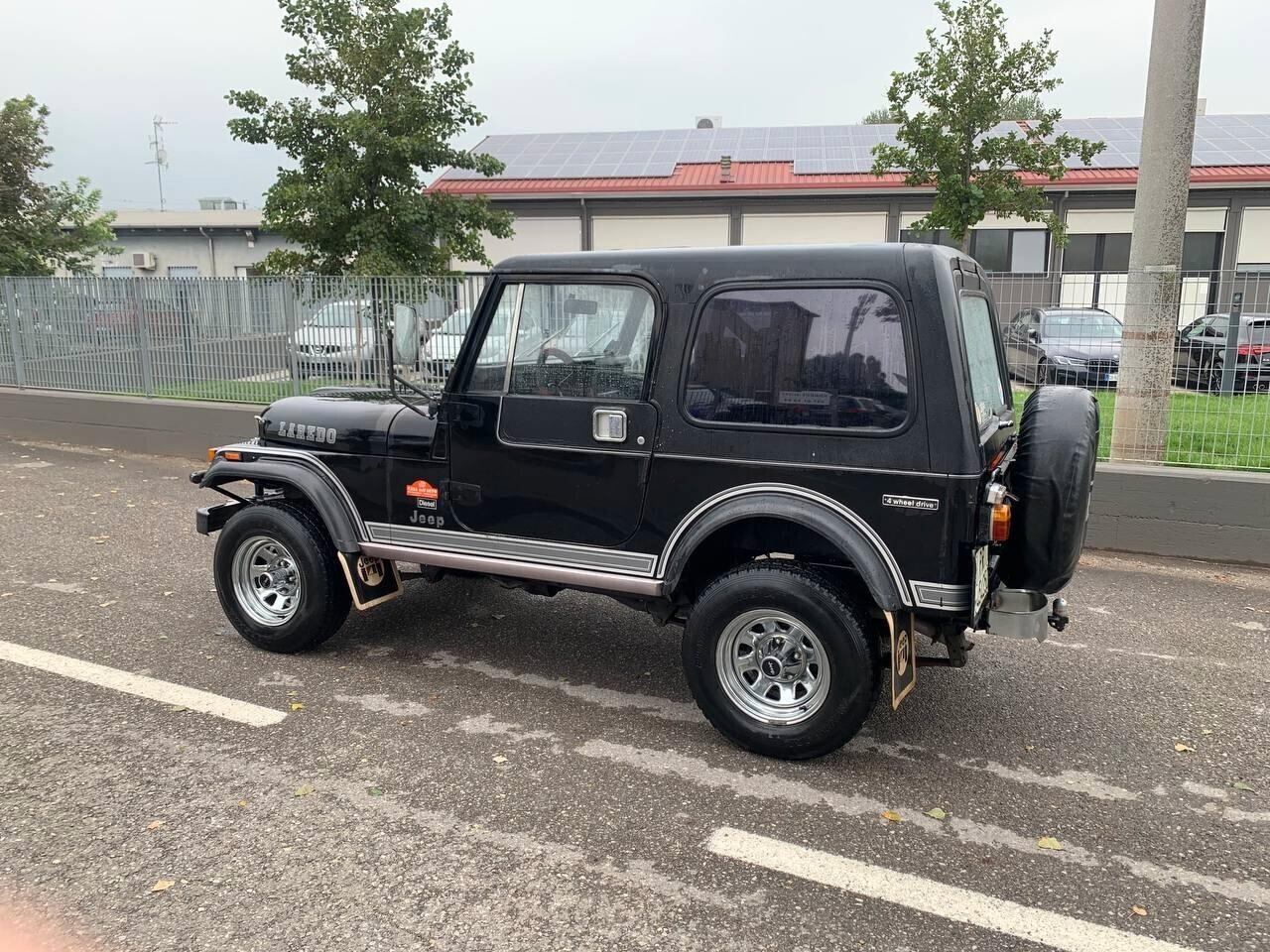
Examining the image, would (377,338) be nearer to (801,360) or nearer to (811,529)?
(801,360)

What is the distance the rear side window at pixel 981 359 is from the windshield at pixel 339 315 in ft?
23.1

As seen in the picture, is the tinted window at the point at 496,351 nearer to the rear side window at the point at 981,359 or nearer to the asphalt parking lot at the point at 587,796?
the asphalt parking lot at the point at 587,796

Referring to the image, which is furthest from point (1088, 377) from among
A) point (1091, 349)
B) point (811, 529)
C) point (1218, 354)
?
point (811, 529)

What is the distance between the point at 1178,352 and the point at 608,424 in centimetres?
498

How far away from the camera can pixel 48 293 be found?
12.0 meters

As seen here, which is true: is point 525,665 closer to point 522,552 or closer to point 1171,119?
point 522,552

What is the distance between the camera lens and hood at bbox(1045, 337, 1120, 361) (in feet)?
22.5

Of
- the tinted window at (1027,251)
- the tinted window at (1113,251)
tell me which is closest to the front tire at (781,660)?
the tinted window at (1113,251)

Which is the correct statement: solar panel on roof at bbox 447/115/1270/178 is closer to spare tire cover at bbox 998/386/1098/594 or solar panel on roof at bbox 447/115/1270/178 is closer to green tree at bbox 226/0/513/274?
green tree at bbox 226/0/513/274

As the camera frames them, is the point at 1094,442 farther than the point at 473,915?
Yes

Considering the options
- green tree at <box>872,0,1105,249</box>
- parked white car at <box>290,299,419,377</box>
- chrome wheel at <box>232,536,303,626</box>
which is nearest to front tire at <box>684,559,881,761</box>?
chrome wheel at <box>232,536,303,626</box>

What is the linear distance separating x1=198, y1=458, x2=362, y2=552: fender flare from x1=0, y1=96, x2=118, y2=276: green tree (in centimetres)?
1332

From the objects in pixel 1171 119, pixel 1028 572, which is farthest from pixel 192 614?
pixel 1171 119

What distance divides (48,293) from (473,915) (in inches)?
486
